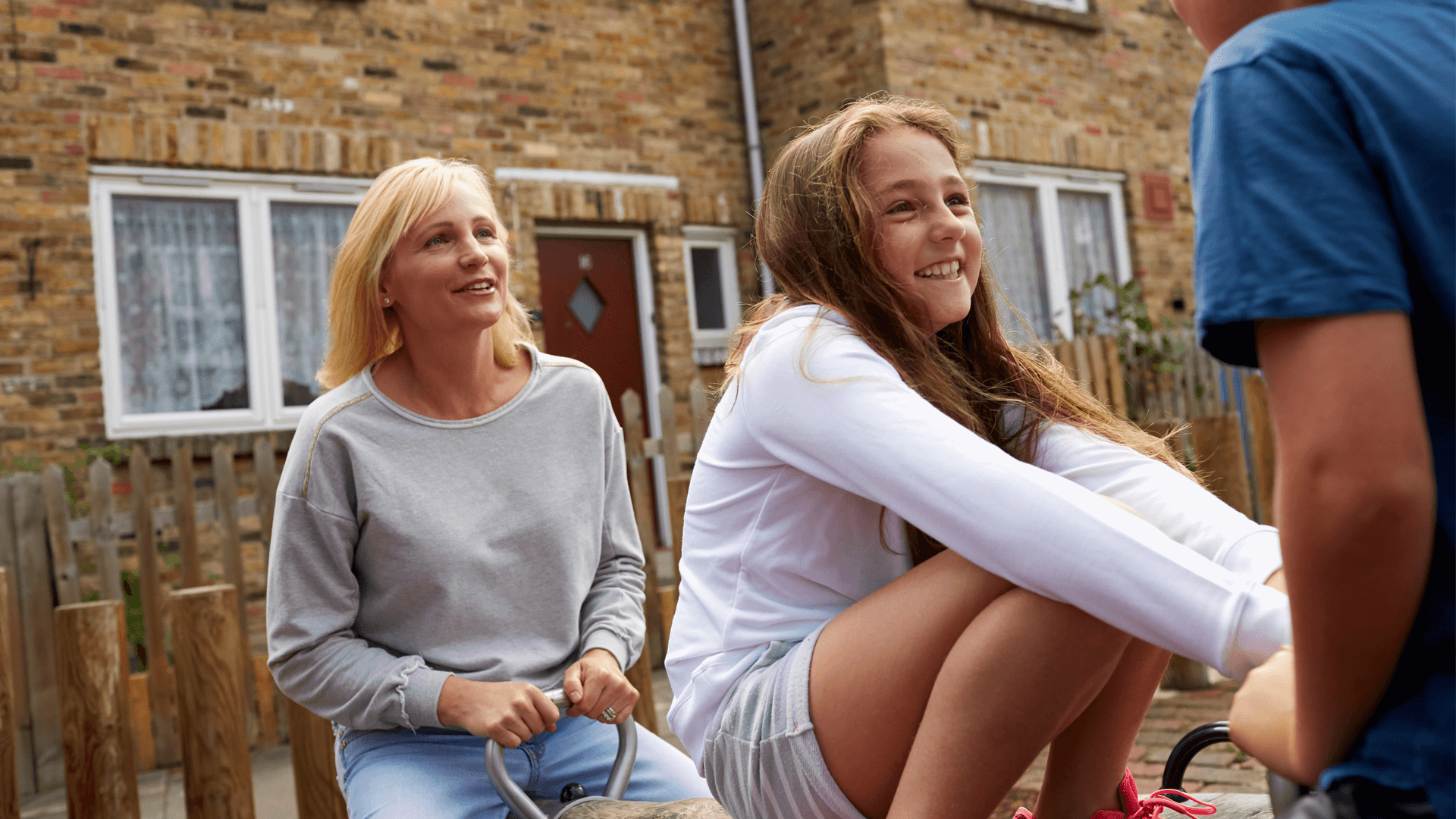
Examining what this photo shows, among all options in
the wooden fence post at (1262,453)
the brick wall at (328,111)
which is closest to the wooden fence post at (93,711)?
the brick wall at (328,111)

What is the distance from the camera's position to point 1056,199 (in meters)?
9.72

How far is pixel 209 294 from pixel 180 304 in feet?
0.57

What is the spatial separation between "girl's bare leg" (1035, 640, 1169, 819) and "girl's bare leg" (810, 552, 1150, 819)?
0.05 ft

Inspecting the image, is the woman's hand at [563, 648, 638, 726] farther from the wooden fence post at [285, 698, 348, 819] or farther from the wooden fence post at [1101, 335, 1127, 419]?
the wooden fence post at [1101, 335, 1127, 419]

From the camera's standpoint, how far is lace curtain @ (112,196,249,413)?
6645mm

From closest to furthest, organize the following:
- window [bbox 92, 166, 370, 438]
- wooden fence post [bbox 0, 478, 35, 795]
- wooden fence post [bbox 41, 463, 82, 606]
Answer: wooden fence post [bbox 0, 478, 35, 795]
wooden fence post [bbox 41, 463, 82, 606]
window [bbox 92, 166, 370, 438]

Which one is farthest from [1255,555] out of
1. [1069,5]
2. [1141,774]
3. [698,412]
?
[1069,5]

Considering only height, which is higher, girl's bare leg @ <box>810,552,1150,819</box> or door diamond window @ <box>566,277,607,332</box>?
door diamond window @ <box>566,277,607,332</box>

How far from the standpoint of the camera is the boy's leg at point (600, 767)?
2219 millimetres

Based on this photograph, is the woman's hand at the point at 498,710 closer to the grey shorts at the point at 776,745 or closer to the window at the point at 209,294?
the grey shorts at the point at 776,745

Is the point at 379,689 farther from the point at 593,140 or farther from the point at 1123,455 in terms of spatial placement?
the point at 593,140

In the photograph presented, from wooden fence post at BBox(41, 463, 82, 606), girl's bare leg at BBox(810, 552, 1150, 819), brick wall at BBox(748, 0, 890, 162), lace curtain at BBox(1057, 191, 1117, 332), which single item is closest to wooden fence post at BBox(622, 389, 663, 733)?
wooden fence post at BBox(41, 463, 82, 606)

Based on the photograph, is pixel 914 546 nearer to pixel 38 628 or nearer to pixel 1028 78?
pixel 38 628

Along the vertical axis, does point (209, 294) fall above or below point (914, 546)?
above
